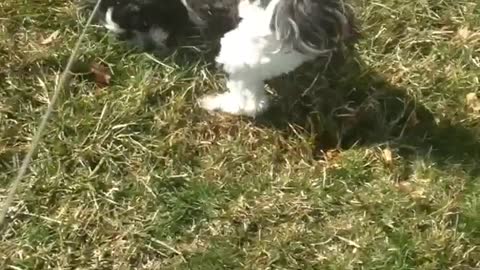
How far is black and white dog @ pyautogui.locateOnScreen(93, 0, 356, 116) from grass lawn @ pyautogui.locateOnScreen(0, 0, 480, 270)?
0.07 m

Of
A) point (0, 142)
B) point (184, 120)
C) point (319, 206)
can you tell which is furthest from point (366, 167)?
point (0, 142)

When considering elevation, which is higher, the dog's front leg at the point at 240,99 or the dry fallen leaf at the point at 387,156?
the dog's front leg at the point at 240,99

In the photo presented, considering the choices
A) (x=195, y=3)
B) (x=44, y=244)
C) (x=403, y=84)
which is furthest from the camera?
(x=403, y=84)

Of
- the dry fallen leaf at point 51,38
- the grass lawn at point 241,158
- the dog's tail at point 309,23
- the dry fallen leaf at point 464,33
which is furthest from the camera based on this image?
the dry fallen leaf at point 464,33

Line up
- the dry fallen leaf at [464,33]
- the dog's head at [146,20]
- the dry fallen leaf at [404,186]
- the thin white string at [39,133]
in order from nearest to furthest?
the thin white string at [39,133]
the dry fallen leaf at [404,186]
the dog's head at [146,20]
the dry fallen leaf at [464,33]

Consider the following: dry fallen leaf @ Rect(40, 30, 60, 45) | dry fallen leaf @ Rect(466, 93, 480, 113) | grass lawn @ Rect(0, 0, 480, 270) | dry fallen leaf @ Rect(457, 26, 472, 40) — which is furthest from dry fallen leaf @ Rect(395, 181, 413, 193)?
dry fallen leaf @ Rect(40, 30, 60, 45)

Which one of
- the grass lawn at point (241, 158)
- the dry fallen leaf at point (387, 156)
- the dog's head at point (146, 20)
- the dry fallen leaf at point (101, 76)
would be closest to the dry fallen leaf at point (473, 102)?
the grass lawn at point (241, 158)

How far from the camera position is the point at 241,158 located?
2.89 meters

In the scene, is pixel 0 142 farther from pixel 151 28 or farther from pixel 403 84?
pixel 403 84

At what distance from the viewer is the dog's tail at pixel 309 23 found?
246 cm

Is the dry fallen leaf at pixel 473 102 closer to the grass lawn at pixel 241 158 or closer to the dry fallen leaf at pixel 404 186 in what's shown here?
the grass lawn at pixel 241 158

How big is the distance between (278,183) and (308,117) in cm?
26

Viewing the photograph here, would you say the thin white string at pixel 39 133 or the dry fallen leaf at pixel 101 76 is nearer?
the thin white string at pixel 39 133

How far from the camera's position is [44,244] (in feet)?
8.85
